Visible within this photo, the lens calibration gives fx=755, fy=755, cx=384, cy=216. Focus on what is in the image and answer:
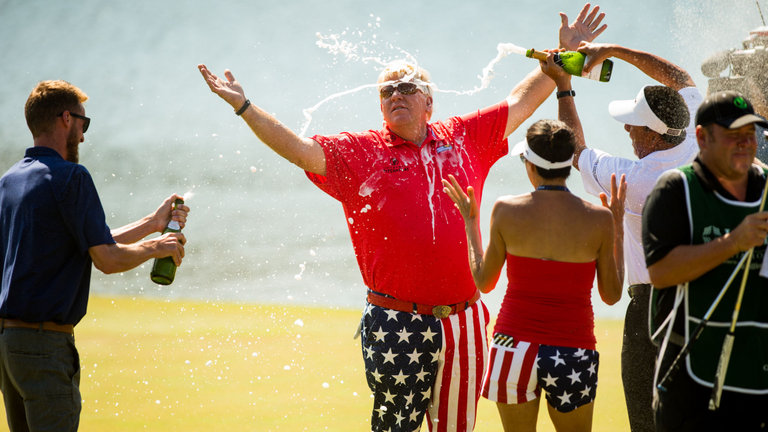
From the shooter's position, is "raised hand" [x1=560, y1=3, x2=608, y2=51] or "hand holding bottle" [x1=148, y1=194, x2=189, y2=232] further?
"raised hand" [x1=560, y1=3, x2=608, y2=51]

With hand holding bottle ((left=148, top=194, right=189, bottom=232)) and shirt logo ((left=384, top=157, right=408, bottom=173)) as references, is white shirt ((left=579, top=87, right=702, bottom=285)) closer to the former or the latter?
shirt logo ((left=384, top=157, right=408, bottom=173))

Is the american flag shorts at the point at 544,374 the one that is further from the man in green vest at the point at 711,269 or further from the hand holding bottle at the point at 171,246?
the hand holding bottle at the point at 171,246

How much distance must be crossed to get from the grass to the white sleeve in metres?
1.93

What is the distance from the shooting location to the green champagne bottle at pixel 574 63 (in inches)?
125

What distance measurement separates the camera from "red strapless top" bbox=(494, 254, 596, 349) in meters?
2.47

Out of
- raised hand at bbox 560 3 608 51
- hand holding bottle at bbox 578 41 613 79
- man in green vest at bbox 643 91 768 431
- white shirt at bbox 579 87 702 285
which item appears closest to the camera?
man in green vest at bbox 643 91 768 431

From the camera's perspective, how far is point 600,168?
286 centimetres

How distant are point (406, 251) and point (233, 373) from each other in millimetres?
3242

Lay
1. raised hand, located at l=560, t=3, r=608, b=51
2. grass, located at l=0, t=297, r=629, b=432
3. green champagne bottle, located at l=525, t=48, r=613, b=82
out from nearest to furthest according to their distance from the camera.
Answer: green champagne bottle, located at l=525, t=48, r=613, b=82, raised hand, located at l=560, t=3, r=608, b=51, grass, located at l=0, t=297, r=629, b=432

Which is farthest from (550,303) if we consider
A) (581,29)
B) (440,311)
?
(581,29)

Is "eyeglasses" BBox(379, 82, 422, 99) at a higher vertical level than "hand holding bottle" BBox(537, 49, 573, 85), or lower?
lower

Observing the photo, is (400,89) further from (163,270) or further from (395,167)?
(163,270)

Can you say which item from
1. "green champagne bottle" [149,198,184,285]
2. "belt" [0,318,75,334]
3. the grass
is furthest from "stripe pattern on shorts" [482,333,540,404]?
the grass

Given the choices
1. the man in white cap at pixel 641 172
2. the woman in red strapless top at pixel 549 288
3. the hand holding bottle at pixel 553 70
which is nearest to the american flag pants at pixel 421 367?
the woman in red strapless top at pixel 549 288
